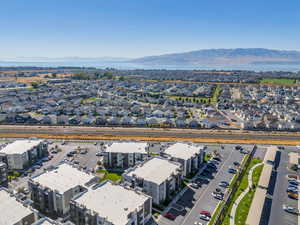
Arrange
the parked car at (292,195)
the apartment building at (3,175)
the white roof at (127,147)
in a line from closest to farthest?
the parked car at (292,195) → the apartment building at (3,175) → the white roof at (127,147)

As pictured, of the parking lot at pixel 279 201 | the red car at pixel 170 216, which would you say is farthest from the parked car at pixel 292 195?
the red car at pixel 170 216

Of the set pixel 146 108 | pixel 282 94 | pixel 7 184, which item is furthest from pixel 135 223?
pixel 282 94

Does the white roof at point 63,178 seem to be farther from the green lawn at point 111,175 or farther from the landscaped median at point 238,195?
the landscaped median at point 238,195

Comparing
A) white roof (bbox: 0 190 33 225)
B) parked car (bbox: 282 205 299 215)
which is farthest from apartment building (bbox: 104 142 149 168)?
parked car (bbox: 282 205 299 215)

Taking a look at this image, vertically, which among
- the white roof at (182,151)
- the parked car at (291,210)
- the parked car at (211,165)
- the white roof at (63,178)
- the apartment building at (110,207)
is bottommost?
the parked car at (291,210)

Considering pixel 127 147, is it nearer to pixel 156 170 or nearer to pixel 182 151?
pixel 156 170

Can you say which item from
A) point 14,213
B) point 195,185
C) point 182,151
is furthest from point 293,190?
point 14,213
